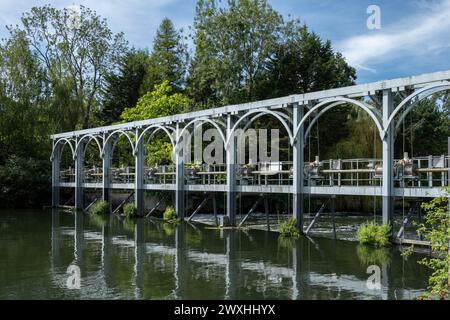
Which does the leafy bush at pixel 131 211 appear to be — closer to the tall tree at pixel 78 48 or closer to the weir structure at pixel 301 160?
the weir structure at pixel 301 160

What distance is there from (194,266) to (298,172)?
603 centimetres

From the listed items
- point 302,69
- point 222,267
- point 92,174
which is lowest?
point 222,267

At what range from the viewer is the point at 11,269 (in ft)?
38.8

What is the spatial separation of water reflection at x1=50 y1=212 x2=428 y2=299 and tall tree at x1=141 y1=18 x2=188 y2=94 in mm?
27695

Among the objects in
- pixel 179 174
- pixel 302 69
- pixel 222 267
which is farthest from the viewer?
pixel 302 69

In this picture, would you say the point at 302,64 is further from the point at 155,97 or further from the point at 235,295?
the point at 235,295

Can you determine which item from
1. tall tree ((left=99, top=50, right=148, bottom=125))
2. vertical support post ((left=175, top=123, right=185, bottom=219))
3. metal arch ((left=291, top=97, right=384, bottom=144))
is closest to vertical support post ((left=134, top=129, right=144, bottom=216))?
vertical support post ((left=175, top=123, right=185, bottom=219))

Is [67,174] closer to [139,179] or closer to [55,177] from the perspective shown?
[55,177]

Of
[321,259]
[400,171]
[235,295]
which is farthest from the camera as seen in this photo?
[400,171]

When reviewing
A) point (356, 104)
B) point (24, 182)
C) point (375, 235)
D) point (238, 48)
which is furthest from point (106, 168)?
point (375, 235)

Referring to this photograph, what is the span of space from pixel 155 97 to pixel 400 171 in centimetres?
2337

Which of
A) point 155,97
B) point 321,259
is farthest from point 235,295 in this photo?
point 155,97

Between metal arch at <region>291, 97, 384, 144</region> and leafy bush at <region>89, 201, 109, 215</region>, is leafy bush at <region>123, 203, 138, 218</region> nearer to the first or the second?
leafy bush at <region>89, 201, 109, 215</region>

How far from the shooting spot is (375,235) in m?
14.5
